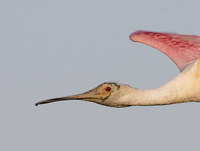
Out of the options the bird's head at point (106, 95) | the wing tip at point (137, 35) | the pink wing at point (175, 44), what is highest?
the wing tip at point (137, 35)

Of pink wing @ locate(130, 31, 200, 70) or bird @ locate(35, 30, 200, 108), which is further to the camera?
pink wing @ locate(130, 31, 200, 70)

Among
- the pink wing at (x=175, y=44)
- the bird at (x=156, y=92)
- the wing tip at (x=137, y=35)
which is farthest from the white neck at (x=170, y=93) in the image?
the wing tip at (x=137, y=35)

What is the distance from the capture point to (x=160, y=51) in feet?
63.2

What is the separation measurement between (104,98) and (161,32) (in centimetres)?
557

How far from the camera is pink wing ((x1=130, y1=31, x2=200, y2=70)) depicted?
18.4 m

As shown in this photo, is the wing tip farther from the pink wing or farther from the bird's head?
the bird's head

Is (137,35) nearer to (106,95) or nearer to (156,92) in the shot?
(156,92)

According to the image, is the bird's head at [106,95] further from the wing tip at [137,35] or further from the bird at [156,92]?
the wing tip at [137,35]

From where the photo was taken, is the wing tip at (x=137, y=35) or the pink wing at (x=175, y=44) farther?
the wing tip at (x=137, y=35)

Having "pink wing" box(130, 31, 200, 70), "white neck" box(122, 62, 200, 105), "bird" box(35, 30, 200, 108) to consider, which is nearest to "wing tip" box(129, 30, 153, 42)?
"pink wing" box(130, 31, 200, 70)

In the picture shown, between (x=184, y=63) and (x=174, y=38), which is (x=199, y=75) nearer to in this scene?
(x=184, y=63)

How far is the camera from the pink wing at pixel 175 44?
60.4 ft

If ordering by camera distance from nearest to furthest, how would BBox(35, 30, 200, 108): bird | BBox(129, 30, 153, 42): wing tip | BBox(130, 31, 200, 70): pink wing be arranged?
BBox(35, 30, 200, 108): bird, BBox(130, 31, 200, 70): pink wing, BBox(129, 30, 153, 42): wing tip

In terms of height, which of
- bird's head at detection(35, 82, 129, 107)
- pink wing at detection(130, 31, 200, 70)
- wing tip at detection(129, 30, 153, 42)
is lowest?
bird's head at detection(35, 82, 129, 107)
